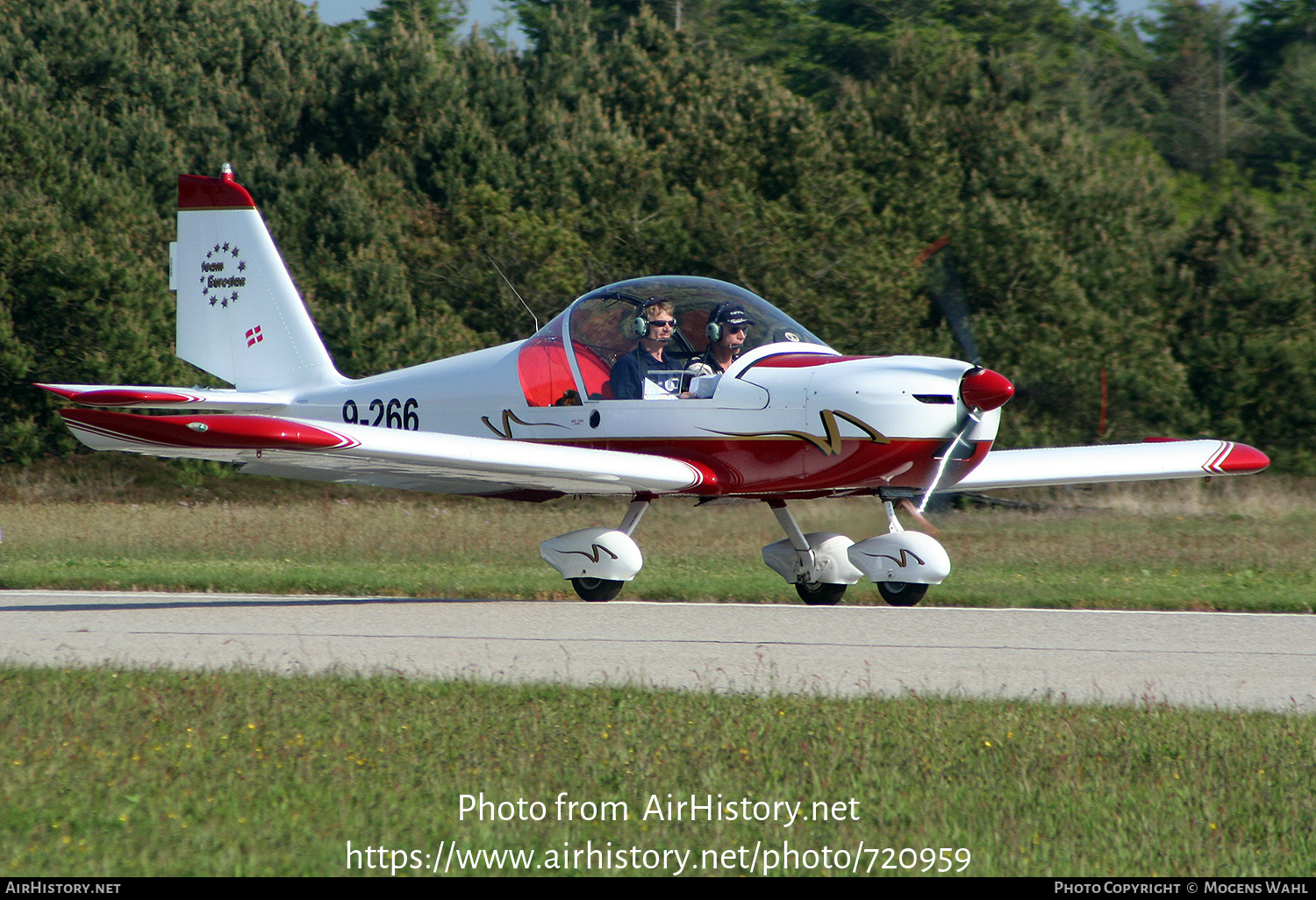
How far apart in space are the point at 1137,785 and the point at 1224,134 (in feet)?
157

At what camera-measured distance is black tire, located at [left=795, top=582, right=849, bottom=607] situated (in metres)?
10.6

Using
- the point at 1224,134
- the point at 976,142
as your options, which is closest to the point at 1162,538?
the point at 976,142

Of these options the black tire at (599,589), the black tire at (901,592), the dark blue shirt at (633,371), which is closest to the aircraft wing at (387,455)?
the dark blue shirt at (633,371)

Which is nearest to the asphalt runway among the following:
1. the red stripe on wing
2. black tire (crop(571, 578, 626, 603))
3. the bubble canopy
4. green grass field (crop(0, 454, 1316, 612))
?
black tire (crop(571, 578, 626, 603))

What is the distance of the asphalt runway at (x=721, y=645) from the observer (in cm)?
657

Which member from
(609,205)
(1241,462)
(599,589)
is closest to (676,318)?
(599,589)

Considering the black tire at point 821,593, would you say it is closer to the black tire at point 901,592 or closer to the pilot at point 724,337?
the black tire at point 901,592

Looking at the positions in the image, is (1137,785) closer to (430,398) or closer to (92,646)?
(92,646)

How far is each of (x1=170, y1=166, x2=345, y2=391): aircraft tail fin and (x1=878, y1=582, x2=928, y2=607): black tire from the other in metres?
5.64

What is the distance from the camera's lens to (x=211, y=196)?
13.5 meters

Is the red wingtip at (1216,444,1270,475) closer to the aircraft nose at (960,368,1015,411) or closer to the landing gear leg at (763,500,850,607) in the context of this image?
the aircraft nose at (960,368,1015,411)

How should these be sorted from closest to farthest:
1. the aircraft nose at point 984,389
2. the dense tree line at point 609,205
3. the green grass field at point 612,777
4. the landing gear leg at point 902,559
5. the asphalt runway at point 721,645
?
the green grass field at point 612,777
the asphalt runway at point 721,645
the aircraft nose at point 984,389
the landing gear leg at point 902,559
the dense tree line at point 609,205

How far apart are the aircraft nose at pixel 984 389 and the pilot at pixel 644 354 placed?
2.30 metres

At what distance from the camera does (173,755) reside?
4.80 meters
